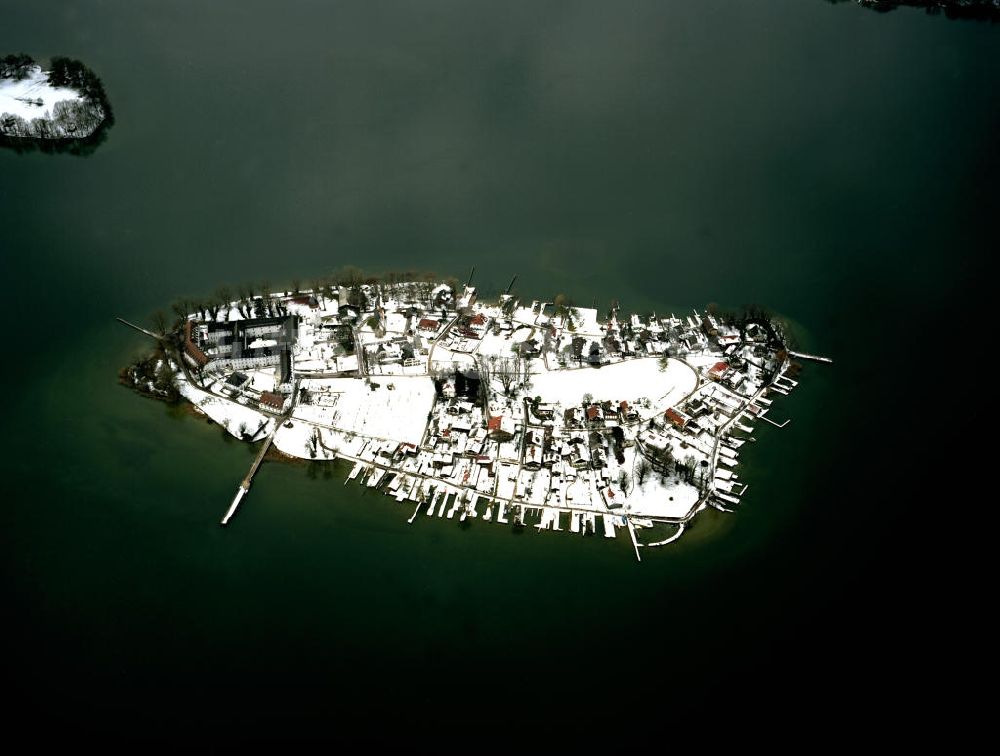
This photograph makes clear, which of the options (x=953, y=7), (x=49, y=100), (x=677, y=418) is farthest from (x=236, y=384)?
(x=953, y=7)

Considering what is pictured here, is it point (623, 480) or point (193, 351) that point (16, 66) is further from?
point (623, 480)

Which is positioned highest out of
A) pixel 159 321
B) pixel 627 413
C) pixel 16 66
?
pixel 16 66

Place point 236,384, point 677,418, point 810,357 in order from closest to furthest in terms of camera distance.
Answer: point 677,418, point 236,384, point 810,357

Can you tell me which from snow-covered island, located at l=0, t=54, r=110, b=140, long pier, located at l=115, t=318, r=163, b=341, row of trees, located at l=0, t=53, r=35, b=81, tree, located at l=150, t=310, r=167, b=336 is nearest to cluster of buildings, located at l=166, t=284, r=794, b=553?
tree, located at l=150, t=310, r=167, b=336

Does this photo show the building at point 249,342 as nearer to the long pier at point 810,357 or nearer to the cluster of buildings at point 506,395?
the cluster of buildings at point 506,395

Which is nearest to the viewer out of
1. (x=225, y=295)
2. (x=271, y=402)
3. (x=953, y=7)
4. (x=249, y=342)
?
(x=271, y=402)

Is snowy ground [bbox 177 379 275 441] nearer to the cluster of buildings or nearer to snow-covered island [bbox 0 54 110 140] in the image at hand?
the cluster of buildings

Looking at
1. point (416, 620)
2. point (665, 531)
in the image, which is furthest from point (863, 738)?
point (416, 620)
